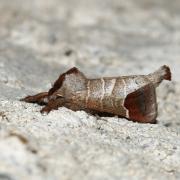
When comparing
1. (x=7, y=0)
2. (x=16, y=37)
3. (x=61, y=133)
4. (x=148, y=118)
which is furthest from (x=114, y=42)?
(x=61, y=133)

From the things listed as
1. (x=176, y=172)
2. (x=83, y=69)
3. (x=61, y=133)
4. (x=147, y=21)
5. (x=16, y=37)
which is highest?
(x=147, y=21)

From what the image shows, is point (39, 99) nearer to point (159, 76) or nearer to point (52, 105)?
point (52, 105)

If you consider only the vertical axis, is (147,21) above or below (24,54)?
above

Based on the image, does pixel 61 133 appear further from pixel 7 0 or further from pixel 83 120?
pixel 7 0

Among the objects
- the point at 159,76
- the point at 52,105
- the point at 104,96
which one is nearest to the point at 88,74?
the point at 159,76

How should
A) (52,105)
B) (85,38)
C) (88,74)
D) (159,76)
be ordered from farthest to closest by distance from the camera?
(85,38) < (88,74) < (159,76) < (52,105)

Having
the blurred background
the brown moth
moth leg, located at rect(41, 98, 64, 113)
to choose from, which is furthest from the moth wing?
the blurred background

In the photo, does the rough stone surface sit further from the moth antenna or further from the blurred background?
the moth antenna
